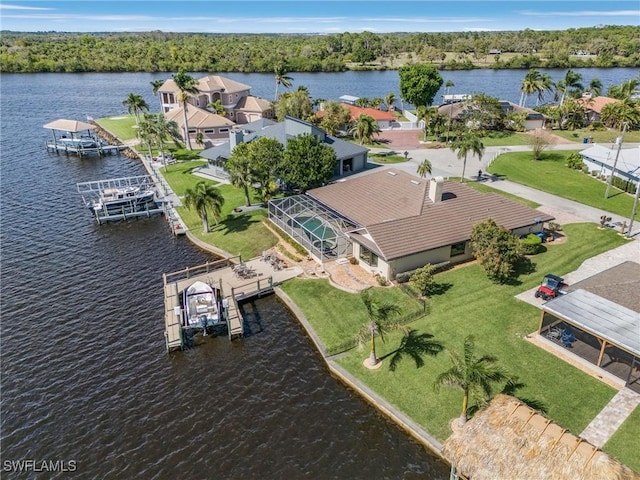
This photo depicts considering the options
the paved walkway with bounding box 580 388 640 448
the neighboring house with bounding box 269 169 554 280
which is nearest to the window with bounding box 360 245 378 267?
the neighboring house with bounding box 269 169 554 280

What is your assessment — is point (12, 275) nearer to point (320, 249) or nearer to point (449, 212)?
point (320, 249)

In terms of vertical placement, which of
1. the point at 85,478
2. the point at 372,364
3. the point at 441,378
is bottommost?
the point at 85,478

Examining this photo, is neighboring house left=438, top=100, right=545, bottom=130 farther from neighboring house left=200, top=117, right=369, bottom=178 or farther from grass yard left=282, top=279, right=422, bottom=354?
grass yard left=282, top=279, right=422, bottom=354

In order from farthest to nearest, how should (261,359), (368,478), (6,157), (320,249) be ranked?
(6,157)
(320,249)
(261,359)
(368,478)

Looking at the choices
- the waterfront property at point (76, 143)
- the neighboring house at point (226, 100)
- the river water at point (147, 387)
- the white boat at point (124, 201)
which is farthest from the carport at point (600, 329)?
the waterfront property at point (76, 143)

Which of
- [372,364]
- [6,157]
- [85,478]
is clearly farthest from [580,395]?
[6,157]

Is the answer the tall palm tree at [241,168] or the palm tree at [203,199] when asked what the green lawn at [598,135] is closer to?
the tall palm tree at [241,168]

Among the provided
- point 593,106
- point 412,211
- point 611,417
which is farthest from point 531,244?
point 593,106

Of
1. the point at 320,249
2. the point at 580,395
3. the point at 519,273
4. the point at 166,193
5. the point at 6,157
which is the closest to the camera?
the point at 580,395
